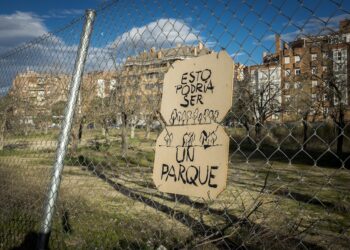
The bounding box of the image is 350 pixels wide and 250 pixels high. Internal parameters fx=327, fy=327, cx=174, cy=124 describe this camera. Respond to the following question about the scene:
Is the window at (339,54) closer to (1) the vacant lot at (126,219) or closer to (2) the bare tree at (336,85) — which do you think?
(2) the bare tree at (336,85)

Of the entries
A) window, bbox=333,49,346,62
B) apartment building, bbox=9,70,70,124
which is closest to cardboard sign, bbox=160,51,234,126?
window, bbox=333,49,346,62

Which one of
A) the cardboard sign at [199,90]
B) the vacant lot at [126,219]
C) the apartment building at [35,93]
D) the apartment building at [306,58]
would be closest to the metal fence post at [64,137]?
the vacant lot at [126,219]

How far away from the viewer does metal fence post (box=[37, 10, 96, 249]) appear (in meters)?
2.67

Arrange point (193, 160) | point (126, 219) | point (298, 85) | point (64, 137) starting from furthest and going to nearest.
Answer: point (126, 219) < point (64, 137) < point (193, 160) < point (298, 85)

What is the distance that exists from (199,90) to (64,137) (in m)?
1.39

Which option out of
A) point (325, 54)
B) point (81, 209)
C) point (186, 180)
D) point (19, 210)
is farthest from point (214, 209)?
point (325, 54)

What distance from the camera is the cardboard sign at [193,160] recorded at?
68.0 inches

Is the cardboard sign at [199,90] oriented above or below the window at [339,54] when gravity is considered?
below

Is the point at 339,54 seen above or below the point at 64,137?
above

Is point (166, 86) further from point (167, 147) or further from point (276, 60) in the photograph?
point (276, 60)

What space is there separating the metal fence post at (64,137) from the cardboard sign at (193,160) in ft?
3.52

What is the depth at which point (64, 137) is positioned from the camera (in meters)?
2.73

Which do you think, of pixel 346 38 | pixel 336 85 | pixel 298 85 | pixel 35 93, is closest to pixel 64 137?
pixel 298 85

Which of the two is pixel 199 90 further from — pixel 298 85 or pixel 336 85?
pixel 336 85
